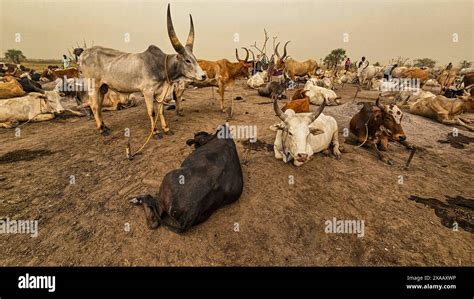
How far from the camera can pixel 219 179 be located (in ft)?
11.8

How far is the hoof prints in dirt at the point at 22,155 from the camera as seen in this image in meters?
5.28

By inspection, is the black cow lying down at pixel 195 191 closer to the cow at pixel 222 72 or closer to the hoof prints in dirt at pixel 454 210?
the hoof prints in dirt at pixel 454 210

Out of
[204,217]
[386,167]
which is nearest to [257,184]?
[204,217]

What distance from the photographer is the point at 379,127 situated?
627 cm

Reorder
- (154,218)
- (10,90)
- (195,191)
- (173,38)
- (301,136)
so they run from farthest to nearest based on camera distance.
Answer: (10,90)
(173,38)
(301,136)
(154,218)
(195,191)

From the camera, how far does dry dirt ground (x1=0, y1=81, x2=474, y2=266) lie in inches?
118

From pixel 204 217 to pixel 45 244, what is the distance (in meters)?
2.25

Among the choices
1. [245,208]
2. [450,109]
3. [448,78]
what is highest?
[448,78]

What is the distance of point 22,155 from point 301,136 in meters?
7.02

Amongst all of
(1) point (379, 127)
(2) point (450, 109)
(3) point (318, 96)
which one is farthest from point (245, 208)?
(2) point (450, 109)

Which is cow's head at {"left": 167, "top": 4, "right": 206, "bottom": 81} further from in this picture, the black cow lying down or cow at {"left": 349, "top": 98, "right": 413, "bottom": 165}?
cow at {"left": 349, "top": 98, "right": 413, "bottom": 165}

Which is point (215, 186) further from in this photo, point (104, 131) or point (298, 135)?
point (104, 131)

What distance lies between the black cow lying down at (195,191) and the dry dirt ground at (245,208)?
212mm
